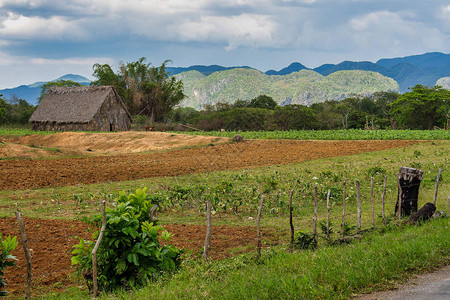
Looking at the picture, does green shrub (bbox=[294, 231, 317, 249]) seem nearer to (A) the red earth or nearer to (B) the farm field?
(B) the farm field

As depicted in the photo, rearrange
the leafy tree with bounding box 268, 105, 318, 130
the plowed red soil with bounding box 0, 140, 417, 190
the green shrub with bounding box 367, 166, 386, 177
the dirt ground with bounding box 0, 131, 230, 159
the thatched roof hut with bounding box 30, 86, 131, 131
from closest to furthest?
the green shrub with bounding box 367, 166, 386, 177
the plowed red soil with bounding box 0, 140, 417, 190
the dirt ground with bounding box 0, 131, 230, 159
the thatched roof hut with bounding box 30, 86, 131, 131
the leafy tree with bounding box 268, 105, 318, 130

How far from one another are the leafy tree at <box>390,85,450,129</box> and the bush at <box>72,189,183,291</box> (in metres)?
59.8

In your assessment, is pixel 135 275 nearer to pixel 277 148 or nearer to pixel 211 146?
pixel 277 148

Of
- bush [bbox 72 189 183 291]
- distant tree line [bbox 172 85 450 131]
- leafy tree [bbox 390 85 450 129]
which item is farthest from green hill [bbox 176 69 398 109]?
bush [bbox 72 189 183 291]

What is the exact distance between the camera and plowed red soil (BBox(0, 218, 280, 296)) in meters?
6.54

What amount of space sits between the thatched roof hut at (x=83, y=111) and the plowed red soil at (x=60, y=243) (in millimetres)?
36330

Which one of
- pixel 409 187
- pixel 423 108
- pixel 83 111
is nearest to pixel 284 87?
pixel 423 108

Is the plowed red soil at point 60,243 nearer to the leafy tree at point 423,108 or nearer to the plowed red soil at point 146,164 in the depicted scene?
the plowed red soil at point 146,164

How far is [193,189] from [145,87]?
48716 mm

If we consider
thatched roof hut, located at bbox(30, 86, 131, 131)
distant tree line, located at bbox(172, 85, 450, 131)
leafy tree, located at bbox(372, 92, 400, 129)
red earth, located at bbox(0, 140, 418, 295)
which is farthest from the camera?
leafy tree, located at bbox(372, 92, 400, 129)

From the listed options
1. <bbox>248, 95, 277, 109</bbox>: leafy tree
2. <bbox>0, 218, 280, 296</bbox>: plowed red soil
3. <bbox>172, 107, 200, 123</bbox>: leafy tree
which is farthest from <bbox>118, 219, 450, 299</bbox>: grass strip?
<bbox>248, 95, 277, 109</bbox>: leafy tree

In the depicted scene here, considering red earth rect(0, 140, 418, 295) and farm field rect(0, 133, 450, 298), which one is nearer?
red earth rect(0, 140, 418, 295)

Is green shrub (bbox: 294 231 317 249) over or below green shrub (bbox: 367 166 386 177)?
below

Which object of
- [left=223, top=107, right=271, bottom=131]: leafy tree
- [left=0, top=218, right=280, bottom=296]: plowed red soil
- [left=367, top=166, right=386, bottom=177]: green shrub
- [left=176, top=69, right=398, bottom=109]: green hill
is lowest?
[left=0, top=218, right=280, bottom=296]: plowed red soil
